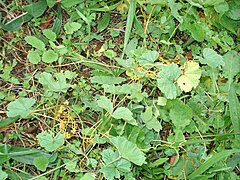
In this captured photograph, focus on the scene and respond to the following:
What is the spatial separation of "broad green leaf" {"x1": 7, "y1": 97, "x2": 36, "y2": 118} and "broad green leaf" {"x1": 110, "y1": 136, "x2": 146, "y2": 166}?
47 cm

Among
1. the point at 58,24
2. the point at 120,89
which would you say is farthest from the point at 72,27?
the point at 120,89

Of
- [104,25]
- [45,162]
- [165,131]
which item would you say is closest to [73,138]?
[45,162]

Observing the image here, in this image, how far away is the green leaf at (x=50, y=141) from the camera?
230cm

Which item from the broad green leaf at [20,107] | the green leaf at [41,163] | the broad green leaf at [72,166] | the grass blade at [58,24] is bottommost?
the broad green leaf at [72,166]

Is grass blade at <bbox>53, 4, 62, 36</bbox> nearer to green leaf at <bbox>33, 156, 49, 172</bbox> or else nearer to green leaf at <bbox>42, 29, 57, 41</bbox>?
green leaf at <bbox>42, 29, 57, 41</bbox>

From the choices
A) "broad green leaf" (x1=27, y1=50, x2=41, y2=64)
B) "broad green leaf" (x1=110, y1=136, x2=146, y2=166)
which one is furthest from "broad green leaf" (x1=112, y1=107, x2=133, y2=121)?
"broad green leaf" (x1=27, y1=50, x2=41, y2=64)

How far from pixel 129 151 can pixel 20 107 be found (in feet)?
1.91

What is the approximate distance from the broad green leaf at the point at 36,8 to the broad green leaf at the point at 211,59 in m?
0.89

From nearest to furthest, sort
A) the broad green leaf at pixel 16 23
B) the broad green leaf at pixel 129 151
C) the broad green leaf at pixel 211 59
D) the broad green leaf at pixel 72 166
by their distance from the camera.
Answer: the broad green leaf at pixel 129 151
the broad green leaf at pixel 72 166
the broad green leaf at pixel 211 59
the broad green leaf at pixel 16 23

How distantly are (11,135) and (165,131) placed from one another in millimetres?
788

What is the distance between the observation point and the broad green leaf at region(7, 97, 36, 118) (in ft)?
7.65

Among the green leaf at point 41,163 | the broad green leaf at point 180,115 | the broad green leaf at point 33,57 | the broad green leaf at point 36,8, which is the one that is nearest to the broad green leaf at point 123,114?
the broad green leaf at point 180,115

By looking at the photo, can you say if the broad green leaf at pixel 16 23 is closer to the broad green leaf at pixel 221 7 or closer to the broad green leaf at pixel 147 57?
the broad green leaf at pixel 147 57

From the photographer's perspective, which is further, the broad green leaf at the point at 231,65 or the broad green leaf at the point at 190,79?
the broad green leaf at the point at 231,65
